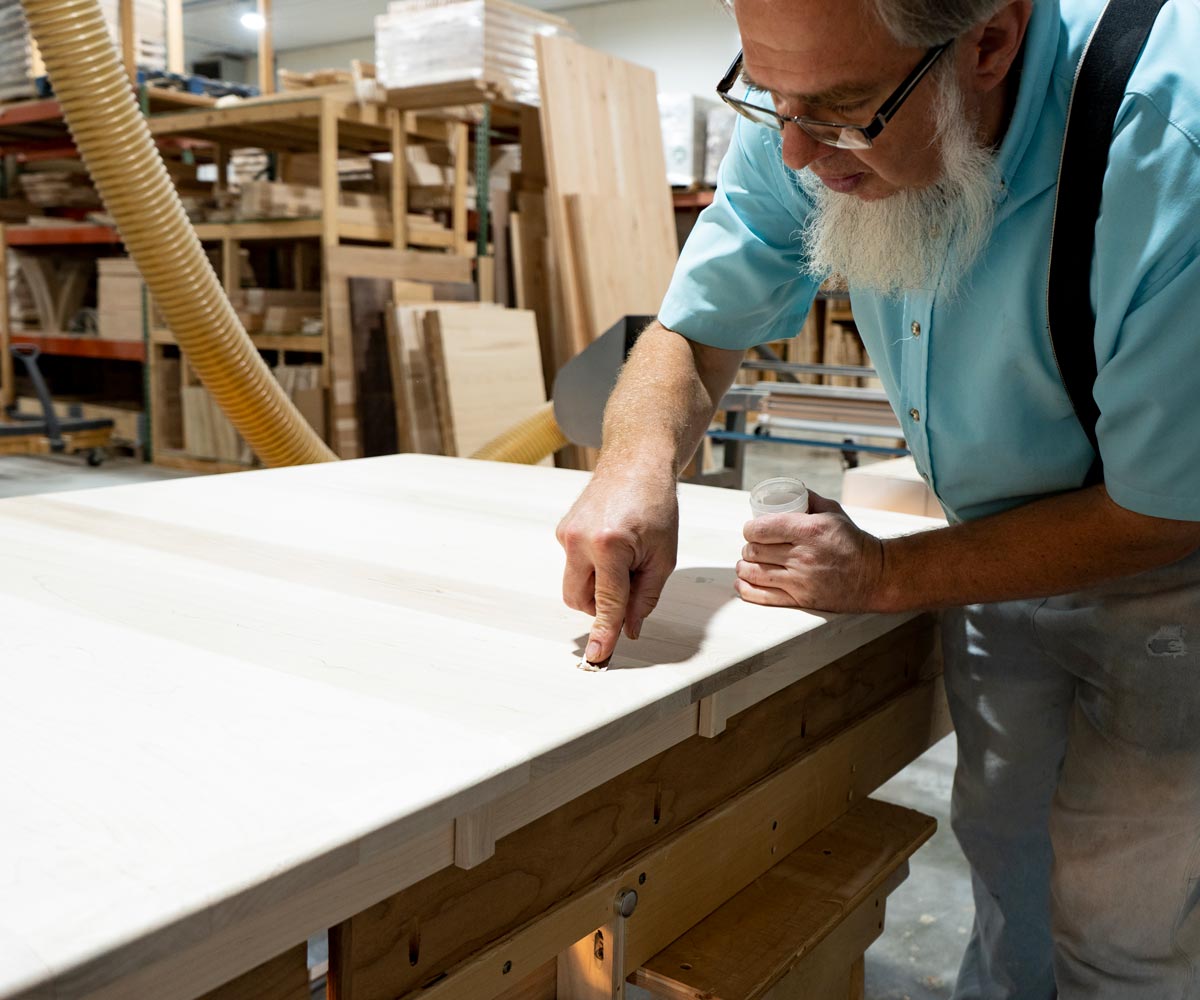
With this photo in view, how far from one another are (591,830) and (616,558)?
25cm

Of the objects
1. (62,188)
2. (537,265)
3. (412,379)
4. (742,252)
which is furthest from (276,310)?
(742,252)

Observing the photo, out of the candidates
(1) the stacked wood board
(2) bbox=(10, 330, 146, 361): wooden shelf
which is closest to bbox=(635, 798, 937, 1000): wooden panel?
(2) bbox=(10, 330, 146, 361): wooden shelf

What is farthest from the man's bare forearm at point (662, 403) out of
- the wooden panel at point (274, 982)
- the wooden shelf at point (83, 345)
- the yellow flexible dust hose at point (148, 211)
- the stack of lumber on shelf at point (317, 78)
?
the wooden shelf at point (83, 345)

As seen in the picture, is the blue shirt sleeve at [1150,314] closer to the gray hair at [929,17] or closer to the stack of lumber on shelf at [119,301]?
the gray hair at [929,17]

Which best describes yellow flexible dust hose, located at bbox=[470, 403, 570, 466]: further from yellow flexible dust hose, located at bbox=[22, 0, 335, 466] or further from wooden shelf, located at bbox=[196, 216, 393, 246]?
wooden shelf, located at bbox=[196, 216, 393, 246]

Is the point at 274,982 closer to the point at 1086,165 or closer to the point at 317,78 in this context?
the point at 1086,165

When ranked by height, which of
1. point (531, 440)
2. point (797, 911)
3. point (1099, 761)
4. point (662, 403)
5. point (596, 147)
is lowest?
point (797, 911)

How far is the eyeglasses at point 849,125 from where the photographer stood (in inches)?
38.2

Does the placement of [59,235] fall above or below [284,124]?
below

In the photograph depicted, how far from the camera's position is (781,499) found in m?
1.18

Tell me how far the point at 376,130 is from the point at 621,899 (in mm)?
4951

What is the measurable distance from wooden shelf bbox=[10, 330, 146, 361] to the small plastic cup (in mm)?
5383

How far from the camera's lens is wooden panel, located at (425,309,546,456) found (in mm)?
4516

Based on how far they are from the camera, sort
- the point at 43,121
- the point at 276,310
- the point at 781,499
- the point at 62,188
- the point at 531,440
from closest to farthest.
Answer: the point at 781,499 < the point at 531,440 < the point at 276,310 < the point at 43,121 < the point at 62,188
